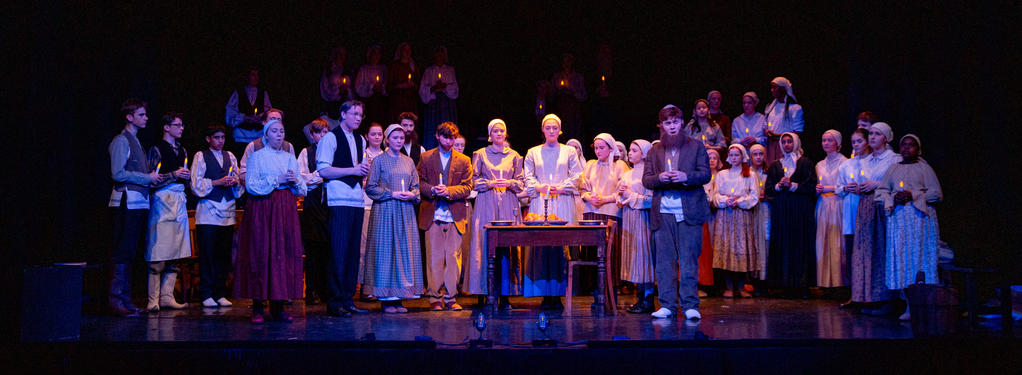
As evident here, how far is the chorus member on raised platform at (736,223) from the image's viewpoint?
7.52m

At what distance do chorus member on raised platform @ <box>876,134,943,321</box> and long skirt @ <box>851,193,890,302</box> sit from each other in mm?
134

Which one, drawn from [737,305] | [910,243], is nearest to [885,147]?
[910,243]

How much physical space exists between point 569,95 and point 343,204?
4.39 metres

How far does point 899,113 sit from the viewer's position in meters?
7.29

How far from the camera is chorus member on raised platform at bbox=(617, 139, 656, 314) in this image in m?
6.27

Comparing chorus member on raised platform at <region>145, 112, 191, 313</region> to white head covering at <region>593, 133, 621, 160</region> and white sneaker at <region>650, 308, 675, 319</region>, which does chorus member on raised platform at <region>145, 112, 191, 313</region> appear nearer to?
white head covering at <region>593, 133, 621, 160</region>

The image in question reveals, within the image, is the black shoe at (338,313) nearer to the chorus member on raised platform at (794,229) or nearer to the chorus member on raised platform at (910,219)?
the chorus member on raised platform at (910,219)

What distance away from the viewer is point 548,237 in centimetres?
578

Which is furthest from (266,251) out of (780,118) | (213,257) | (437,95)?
(780,118)

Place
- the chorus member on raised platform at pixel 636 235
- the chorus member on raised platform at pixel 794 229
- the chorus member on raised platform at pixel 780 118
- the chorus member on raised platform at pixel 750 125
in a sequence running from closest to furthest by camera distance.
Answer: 1. the chorus member on raised platform at pixel 636 235
2. the chorus member on raised platform at pixel 794 229
3. the chorus member on raised platform at pixel 780 118
4. the chorus member on raised platform at pixel 750 125

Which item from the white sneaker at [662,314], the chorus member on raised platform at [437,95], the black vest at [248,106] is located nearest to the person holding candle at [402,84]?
the chorus member on raised platform at [437,95]

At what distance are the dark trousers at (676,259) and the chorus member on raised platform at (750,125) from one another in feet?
10.5

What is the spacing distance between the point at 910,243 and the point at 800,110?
303 centimetres

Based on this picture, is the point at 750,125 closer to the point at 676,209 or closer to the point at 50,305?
the point at 676,209
